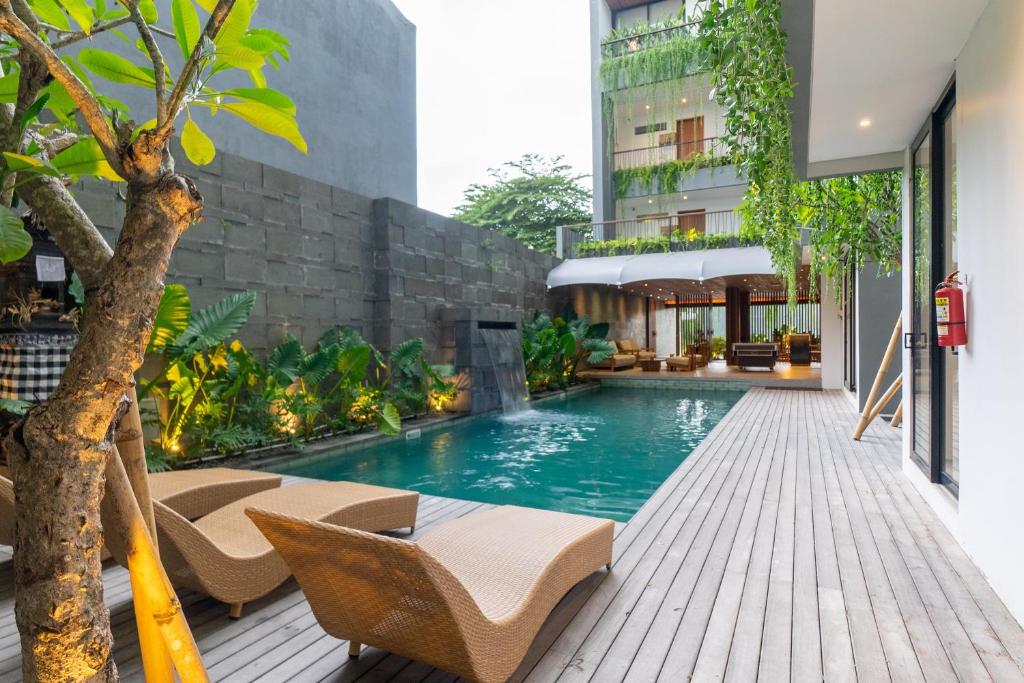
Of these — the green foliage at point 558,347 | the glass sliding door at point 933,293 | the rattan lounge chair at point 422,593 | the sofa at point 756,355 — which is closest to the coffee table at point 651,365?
the green foliage at point 558,347

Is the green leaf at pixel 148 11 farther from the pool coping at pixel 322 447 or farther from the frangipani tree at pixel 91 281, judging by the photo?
the pool coping at pixel 322 447

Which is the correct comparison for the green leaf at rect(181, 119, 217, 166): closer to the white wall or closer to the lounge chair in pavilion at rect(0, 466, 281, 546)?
the lounge chair in pavilion at rect(0, 466, 281, 546)

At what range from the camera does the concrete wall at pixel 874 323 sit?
8188mm

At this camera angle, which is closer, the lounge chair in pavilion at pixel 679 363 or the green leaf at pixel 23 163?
the green leaf at pixel 23 163

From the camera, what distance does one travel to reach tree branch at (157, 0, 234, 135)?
1.00m

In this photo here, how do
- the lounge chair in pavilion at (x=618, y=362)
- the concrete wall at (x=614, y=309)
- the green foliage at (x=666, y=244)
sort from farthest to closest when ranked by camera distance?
1. the concrete wall at (x=614, y=309)
2. the lounge chair in pavilion at (x=618, y=362)
3. the green foliage at (x=666, y=244)

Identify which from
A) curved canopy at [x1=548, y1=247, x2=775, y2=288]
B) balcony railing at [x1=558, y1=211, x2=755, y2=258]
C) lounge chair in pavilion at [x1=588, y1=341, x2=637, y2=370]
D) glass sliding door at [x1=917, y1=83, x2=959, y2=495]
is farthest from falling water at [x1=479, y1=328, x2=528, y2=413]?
glass sliding door at [x1=917, y1=83, x2=959, y2=495]

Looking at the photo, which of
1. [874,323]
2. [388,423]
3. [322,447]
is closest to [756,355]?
[874,323]

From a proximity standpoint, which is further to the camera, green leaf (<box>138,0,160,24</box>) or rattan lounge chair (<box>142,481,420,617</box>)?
rattan lounge chair (<box>142,481,420,617</box>)

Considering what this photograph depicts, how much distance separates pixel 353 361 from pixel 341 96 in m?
7.07

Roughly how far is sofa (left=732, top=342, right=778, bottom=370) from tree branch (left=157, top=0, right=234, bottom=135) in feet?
55.5

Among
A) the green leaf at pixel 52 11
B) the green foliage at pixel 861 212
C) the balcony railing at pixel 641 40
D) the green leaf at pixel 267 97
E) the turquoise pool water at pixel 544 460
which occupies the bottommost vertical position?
the turquoise pool water at pixel 544 460

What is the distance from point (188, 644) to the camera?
4.28ft

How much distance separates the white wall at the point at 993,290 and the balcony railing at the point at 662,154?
16618 millimetres
